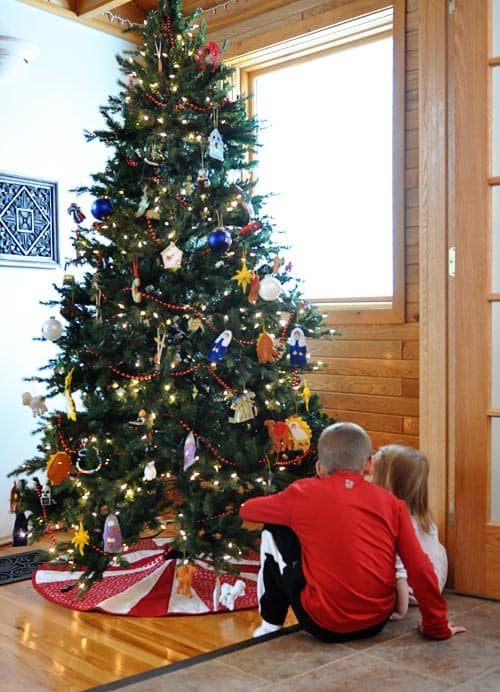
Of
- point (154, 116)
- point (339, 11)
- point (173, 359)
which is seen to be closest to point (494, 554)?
point (173, 359)

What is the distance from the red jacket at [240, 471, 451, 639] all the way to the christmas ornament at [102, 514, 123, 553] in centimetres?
83

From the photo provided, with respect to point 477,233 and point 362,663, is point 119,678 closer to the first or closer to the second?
point 362,663

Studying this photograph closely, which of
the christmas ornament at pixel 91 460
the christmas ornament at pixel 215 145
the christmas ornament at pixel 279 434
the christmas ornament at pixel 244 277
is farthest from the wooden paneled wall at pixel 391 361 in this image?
the christmas ornament at pixel 91 460

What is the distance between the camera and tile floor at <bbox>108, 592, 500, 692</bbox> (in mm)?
2236

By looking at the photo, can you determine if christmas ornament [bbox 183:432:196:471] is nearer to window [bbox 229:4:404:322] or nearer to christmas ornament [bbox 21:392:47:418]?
christmas ornament [bbox 21:392:47:418]

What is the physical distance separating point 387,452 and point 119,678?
1.21 meters

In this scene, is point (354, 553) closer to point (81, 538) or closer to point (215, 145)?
point (81, 538)

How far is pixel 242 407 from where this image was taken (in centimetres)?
316

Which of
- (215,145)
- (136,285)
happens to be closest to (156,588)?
(136,285)

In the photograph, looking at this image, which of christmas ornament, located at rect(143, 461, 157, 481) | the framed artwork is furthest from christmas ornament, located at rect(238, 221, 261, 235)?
the framed artwork

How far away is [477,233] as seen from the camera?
3053mm

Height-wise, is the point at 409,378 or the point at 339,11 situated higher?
the point at 339,11

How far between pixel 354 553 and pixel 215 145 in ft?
5.54

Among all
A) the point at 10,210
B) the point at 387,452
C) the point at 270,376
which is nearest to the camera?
the point at 387,452
